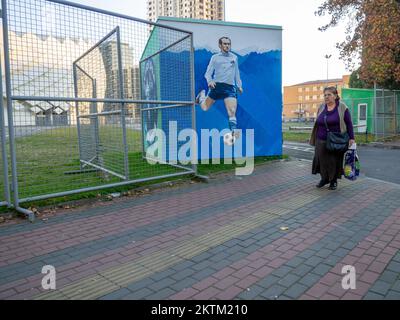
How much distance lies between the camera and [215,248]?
400 cm

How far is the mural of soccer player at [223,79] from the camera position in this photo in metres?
9.30

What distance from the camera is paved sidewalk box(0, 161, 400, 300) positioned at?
10.2 ft

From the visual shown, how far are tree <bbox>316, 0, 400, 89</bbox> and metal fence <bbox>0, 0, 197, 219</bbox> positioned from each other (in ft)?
33.6

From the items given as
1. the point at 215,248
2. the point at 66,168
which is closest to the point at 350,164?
the point at 215,248

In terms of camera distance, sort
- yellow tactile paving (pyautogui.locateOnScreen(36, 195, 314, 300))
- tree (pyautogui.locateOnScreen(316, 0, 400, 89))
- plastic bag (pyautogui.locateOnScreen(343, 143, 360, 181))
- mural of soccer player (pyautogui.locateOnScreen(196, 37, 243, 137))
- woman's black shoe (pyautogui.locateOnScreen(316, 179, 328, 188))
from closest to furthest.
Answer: yellow tactile paving (pyautogui.locateOnScreen(36, 195, 314, 300)), plastic bag (pyautogui.locateOnScreen(343, 143, 360, 181)), woman's black shoe (pyautogui.locateOnScreen(316, 179, 328, 188)), mural of soccer player (pyautogui.locateOnScreen(196, 37, 243, 137)), tree (pyautogui.locateOnScreen(316, 0, 400, 89))

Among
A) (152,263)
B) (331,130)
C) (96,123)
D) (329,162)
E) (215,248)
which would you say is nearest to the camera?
(152,263)

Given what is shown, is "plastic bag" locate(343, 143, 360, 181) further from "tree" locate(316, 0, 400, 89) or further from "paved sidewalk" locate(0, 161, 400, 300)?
"tree" locate(316, 0, 400, 89)

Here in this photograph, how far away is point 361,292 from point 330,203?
292cm

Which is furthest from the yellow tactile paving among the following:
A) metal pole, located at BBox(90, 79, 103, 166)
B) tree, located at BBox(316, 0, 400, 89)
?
tree, located at BBox(316, 0, 400, 89)

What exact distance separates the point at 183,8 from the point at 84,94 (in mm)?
74182

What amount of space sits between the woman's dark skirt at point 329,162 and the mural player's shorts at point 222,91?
3414 millimetres

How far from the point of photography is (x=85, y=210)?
5.64 m

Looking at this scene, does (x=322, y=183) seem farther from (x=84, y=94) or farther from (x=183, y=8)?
(x=183, y=8)

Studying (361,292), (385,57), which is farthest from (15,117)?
(385,57)
